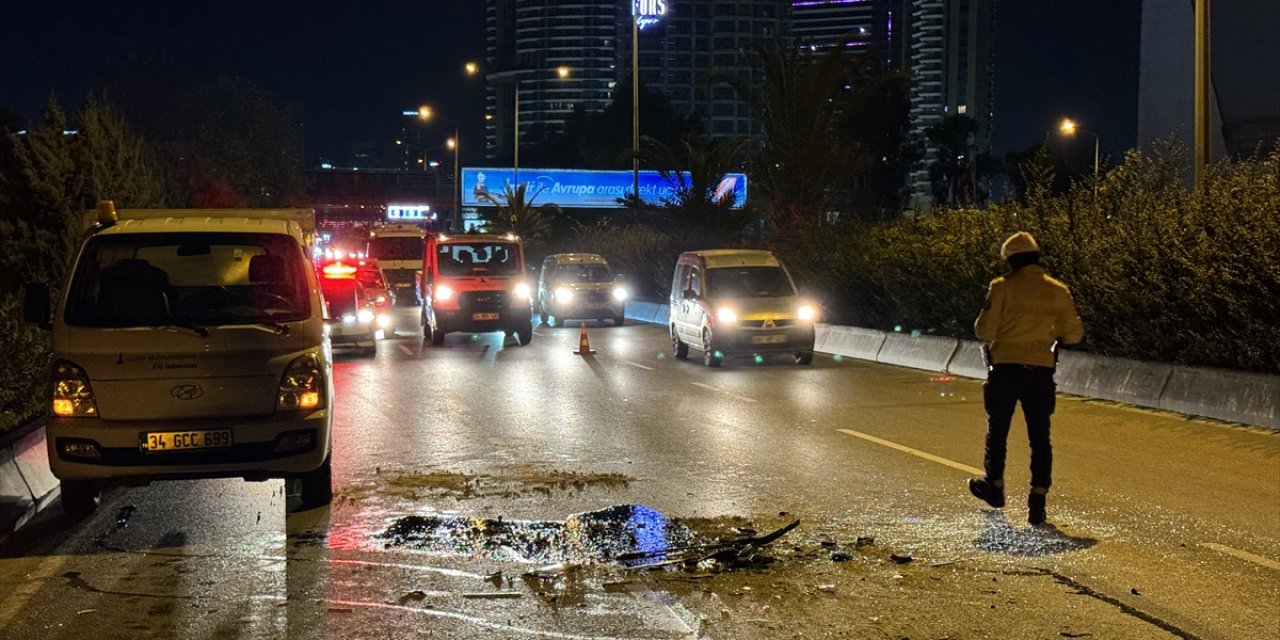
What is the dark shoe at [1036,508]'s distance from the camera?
27.8ft

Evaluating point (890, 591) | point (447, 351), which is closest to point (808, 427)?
point (890, 591)

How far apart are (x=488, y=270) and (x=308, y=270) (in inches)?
674

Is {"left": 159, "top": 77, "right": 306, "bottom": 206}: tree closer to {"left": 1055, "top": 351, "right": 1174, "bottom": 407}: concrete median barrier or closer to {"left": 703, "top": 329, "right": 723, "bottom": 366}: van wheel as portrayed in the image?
{"left": 703, "top": 329, "right": 723, "bottom": 366}: van wheel

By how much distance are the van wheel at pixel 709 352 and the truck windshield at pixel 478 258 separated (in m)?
6.49

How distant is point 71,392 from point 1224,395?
38.6 feet

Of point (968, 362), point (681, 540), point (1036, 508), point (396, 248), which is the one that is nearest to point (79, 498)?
point (681, 540)

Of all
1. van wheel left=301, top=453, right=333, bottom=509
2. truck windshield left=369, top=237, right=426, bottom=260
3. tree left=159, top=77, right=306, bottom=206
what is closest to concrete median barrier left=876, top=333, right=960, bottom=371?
van wheel left=301, top=453, right=333, bottom=509

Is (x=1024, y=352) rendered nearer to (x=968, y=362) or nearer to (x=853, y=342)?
(x=968, y=362)

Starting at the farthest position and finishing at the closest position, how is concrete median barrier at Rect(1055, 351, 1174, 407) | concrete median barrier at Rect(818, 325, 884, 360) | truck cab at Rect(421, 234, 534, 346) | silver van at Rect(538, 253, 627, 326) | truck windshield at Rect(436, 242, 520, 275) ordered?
silver van at Rect(538, 253, 627, 326) < truck windshield at Rect(436, 242, 520, 275) < truck cab at Rect(421, 234, 534, 346) < concrete median barrier at Rect(818, 325, 884, 360) < concrete median barrier at Rect(1055, 351, 1174, 407)

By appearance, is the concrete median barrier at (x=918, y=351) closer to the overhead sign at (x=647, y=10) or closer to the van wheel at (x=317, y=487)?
the van wheel at (x=317, y=487)

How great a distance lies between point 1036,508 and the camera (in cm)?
848

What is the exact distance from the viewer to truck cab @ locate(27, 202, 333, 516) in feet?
26.9

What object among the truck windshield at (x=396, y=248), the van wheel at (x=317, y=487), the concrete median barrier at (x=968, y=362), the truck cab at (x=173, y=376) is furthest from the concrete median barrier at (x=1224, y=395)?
the truck windshield at (x=396, y=248)

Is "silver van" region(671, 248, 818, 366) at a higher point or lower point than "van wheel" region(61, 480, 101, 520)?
higher
